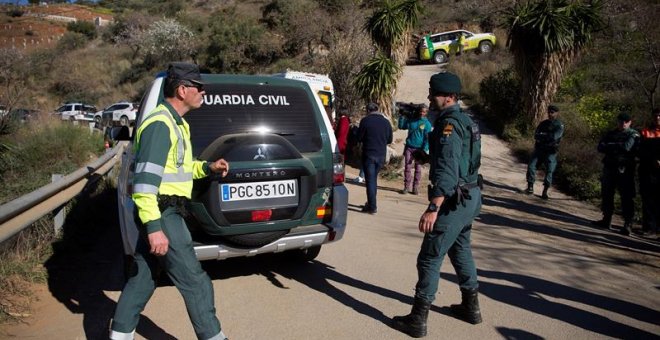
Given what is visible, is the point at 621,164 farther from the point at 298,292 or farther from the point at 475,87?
the point at 475,87

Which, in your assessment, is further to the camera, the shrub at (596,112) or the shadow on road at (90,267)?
the shrub at (596,112)

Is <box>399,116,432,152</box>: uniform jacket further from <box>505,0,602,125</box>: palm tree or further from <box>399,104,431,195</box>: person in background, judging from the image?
<box>505,0,602,125</box>: palm tree

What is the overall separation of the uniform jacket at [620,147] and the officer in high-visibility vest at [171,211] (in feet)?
21.9

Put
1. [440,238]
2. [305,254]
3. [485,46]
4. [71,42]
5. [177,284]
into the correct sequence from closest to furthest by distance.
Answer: [177,284] → [440,238] → [305,254] → [485,46] → [71,42]

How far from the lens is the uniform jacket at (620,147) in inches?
292

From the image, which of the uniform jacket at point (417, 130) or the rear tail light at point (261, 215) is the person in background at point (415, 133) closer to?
the uniform jacket at point (417, 130)

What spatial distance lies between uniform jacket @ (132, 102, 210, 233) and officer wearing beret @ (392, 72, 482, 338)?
1678 millimetres

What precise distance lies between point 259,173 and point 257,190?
0.15 meters

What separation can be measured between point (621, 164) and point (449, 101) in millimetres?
5028

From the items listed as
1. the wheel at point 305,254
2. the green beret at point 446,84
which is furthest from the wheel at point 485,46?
the green beret at point 446,84

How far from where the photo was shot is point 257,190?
4066 mm

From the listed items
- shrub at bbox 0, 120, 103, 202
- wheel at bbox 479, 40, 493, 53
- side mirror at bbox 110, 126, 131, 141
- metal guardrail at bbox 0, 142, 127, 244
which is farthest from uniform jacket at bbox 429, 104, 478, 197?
wheel at bbox 479, 40, 493, 53

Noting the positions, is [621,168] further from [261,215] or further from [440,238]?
[261,215]

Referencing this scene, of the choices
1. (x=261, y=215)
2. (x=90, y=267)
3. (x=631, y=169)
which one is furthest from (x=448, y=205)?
(x=631, y=169)
